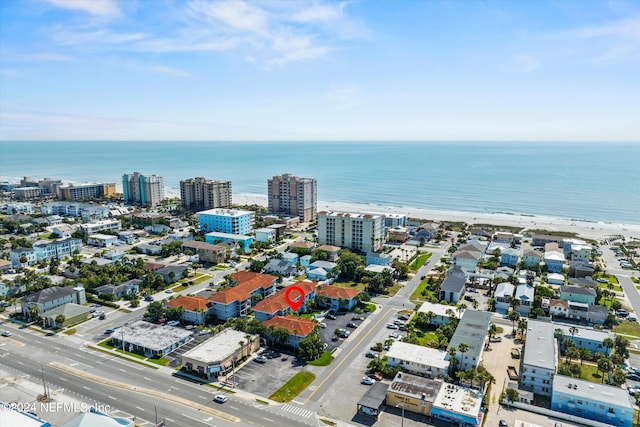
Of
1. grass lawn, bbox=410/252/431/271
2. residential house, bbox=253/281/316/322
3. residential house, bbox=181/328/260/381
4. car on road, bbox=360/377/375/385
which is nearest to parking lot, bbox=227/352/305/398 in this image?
residential house, bbox=181/328/260/381

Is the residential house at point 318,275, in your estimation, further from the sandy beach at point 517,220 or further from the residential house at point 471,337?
the sandy beach at point 517,220

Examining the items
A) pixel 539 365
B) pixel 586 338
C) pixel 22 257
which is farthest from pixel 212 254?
pixel 586 338

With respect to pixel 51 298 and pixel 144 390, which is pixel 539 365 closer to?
pixel 144 390

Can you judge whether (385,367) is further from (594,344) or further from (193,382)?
(594,344)

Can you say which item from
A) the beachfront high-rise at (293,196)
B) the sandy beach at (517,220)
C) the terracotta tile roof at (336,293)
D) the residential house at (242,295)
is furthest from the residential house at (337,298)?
the sandy beach at (517,220)

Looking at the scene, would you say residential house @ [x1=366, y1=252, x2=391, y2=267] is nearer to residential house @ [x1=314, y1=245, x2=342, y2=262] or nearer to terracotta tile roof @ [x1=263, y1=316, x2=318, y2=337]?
residential house @ [x1=314, y1=245, x2=342, y2=262]

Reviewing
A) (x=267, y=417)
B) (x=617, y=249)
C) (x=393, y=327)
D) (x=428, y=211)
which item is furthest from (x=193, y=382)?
(x=428, y=211)
